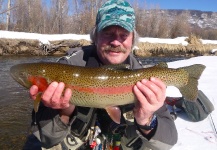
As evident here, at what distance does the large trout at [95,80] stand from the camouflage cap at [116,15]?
1.62 feet

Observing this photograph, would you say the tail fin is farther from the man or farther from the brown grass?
the brown grass

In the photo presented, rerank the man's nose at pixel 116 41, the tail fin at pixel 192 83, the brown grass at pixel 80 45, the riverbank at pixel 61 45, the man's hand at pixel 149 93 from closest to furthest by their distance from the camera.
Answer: the man's hand at pixel 149 93 → the tail fin at pixel 192 83 → the man's nose at pixel 116 41 → the brown grass at pixel 80 45 → the riverbank at pixel 61 45

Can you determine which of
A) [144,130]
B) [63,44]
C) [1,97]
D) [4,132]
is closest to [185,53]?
[63,44]

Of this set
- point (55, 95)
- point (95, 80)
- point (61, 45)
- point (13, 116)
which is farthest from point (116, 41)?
point (61, 45)

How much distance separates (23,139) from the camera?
5.02 meters

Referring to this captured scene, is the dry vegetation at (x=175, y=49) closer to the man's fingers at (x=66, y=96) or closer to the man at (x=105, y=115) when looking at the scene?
the man at (x=105, y=115)

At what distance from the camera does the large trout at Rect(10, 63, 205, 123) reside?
2.29 m

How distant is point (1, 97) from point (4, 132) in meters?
2.67

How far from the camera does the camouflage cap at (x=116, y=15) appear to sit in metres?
2.63

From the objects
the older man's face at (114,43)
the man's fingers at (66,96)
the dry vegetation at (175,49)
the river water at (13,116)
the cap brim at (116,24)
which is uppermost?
the cap brim at (116,24)

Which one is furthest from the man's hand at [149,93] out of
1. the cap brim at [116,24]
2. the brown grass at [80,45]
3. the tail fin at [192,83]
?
the brown grass at [80,45]

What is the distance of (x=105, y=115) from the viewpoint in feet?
9.51

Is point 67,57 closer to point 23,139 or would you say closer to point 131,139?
point 131,139

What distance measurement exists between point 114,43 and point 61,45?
20.0 m
